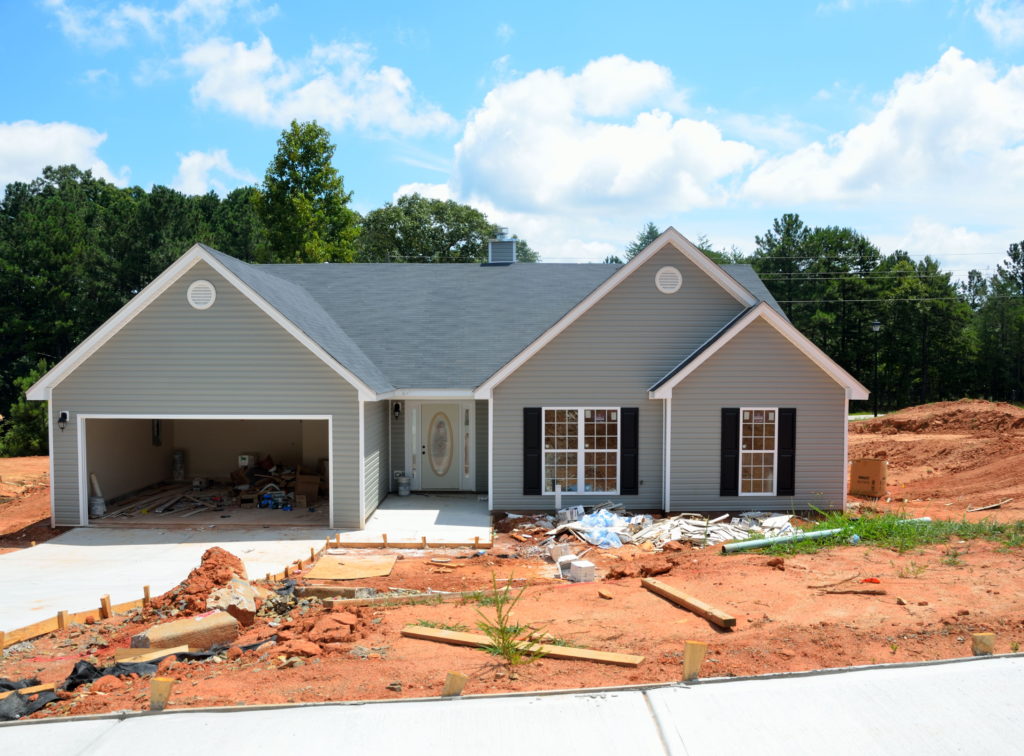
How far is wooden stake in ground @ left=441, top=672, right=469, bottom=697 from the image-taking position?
5.73m

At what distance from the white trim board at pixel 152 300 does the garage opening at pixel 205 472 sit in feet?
3.47

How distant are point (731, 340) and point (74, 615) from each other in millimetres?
12260

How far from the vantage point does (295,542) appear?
536 inches

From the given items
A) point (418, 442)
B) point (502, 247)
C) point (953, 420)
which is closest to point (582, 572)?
point (418, 442)

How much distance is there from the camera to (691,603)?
26.7 feet

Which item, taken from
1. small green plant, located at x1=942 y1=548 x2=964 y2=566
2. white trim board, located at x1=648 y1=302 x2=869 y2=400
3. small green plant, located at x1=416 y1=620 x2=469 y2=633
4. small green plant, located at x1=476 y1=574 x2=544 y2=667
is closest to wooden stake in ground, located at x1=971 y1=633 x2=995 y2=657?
small green plant, located at x1=942 y1=548 x2=964 y2=566

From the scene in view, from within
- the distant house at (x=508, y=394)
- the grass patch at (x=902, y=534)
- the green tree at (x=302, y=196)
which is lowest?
the grass patch at (x=902, y=534)

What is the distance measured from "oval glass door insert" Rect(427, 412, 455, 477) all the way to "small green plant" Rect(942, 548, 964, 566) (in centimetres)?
1102

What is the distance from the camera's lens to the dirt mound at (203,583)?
8.98m

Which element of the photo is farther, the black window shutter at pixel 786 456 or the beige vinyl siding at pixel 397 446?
the beige vinyl siding at pixel 397 446

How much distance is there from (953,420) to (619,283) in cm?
2292

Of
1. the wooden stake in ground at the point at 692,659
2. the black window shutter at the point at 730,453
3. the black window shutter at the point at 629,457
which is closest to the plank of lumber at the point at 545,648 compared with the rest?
the wooden stake in ground at the point at 692,659

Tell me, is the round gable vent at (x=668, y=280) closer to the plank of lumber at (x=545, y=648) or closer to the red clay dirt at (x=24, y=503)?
the plank of lumber at (x=545, y=648)

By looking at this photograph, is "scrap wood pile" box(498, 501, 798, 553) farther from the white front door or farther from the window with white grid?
the white front door
